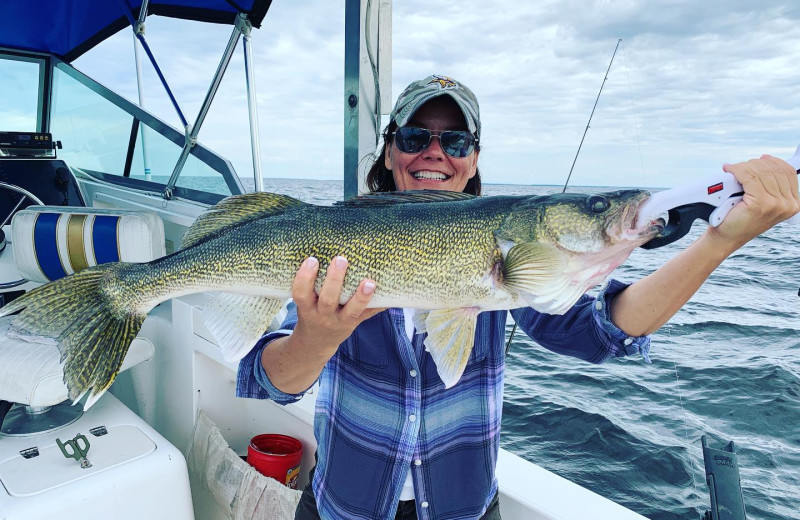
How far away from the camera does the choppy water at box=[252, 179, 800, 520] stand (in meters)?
4.57

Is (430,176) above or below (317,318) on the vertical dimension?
above

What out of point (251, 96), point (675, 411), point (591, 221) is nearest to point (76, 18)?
point (251, 96)

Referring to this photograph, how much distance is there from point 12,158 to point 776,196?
6.33m

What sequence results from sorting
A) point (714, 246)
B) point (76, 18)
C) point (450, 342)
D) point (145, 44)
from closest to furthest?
point (714, 246)
point (450, 342)
point (145, 44)
point (76, 18)

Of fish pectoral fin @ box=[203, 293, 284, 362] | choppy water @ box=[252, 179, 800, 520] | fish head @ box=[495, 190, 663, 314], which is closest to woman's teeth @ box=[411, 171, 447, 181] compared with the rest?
fish head @ box=[495, 190, 663, 314]

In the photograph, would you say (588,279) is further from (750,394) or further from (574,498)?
(750,394)

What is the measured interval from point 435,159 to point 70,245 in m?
2.71

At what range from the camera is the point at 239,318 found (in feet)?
5.48

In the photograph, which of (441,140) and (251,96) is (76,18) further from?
(441,140)

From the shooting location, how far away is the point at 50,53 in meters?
6.45

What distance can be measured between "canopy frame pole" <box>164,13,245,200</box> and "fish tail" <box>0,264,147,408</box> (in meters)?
2.63

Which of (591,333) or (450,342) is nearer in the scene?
(450,342)

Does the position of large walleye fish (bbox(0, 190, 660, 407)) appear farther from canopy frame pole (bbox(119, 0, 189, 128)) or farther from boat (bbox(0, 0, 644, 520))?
canopy frame pole (bbox(119, 0, 189, 128))

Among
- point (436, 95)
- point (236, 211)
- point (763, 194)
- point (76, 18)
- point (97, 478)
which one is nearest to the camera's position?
point (763, 194)
